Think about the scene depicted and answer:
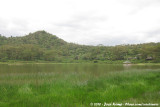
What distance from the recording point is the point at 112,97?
6863mm

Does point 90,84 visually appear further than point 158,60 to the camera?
Answer: No

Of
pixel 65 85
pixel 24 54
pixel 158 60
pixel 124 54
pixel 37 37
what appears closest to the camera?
pixel 65 85

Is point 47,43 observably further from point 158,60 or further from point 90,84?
point 90,84

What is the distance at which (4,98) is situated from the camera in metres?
7.13

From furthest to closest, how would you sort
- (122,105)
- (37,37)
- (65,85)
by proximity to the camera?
(37,37), (65,85), (122,105)

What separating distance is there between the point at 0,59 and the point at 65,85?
245ft

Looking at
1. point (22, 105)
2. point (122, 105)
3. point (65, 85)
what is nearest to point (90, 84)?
point (65, 85)

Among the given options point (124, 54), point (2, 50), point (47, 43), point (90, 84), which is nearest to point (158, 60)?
point (124, 54)

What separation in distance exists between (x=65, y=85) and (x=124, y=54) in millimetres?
82948

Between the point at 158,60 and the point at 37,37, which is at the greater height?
the point at 37,37

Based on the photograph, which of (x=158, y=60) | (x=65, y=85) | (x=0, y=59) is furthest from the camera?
(x=0, y=59)

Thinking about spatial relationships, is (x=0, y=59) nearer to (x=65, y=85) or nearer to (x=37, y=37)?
(x=65, y=85)

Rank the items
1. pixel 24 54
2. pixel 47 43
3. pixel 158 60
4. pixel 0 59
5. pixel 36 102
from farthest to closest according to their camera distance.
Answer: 1. pixel 47 43
2. pixel 24 54
3. pixel 0 59
4. pixel 158 60
5. pixel 36 102

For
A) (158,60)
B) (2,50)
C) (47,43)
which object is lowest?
(158,60)
